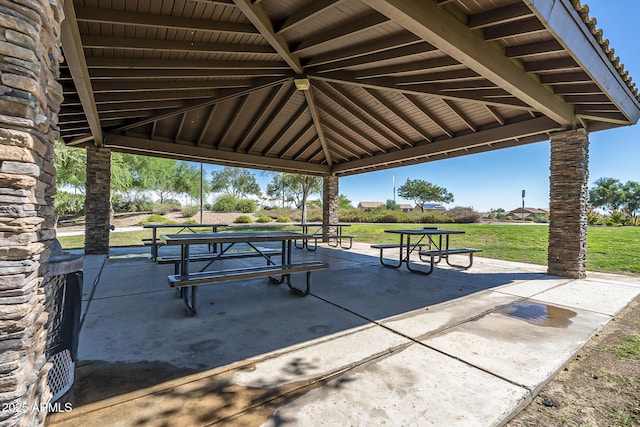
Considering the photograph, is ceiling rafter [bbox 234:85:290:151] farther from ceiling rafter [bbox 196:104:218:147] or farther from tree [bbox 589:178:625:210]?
tree [bbox 589:178:625:210]

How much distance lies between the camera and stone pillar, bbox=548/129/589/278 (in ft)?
18.4

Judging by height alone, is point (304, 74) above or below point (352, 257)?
above

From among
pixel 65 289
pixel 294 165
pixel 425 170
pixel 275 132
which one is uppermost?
pixel 425 170

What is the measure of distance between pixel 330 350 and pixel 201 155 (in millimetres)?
7495

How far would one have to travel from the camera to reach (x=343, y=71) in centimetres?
504

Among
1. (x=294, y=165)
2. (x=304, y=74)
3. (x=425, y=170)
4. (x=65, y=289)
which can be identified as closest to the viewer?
(x=65, y=289)

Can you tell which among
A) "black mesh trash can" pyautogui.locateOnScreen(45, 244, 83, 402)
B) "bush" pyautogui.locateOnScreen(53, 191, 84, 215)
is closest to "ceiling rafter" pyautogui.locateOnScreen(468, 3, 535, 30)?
"black mesh trash can" pyautogui.locateOnScreen(45, 244, 83, 402)

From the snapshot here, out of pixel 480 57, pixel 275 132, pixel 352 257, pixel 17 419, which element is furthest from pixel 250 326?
pixel 275 132

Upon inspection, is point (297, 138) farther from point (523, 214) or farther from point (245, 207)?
point (523, 214)

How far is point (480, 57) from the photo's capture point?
131 inches

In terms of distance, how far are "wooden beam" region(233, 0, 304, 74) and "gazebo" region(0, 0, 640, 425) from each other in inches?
0.8

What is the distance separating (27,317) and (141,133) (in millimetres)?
7557

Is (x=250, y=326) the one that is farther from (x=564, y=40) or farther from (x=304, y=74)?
(x=564, y=40)

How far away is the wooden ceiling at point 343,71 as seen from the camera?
125 inches
